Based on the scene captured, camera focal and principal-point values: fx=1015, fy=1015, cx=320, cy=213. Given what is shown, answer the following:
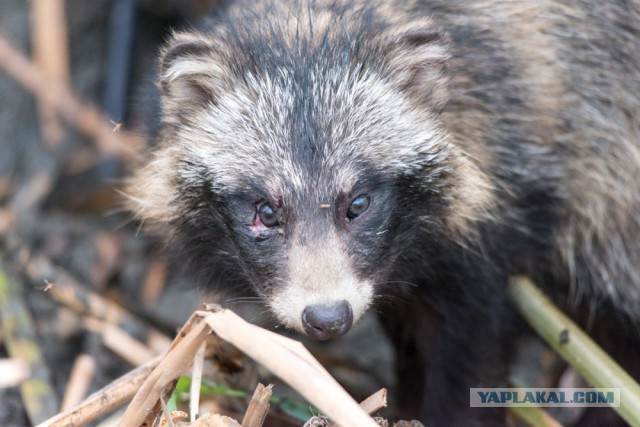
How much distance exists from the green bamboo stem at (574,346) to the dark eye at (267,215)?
4.81 ft

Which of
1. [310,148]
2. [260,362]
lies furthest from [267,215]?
[260,362]

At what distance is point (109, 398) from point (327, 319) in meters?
0.93

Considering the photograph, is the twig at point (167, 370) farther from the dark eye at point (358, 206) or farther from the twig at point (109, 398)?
the dark eye at point (358, 206)

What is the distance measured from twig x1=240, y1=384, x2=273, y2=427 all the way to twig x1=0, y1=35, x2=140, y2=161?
138 inches

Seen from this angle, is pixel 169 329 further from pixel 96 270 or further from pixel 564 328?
pixel 564 328

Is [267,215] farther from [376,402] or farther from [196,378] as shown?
[376,402]

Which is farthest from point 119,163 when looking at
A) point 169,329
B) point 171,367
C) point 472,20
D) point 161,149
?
point 171,367

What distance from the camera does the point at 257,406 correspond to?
350cm

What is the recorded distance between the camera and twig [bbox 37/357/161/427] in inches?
146

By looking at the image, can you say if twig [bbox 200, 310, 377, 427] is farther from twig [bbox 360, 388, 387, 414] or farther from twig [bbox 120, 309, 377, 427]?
twig [bbox 360, 388, 387, 414]

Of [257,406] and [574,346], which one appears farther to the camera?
[574,346]

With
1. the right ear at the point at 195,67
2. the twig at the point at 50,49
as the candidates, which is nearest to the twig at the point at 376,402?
the right ear at the point at 195,67

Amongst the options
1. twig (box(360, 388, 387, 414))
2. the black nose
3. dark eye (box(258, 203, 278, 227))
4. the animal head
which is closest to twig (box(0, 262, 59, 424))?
the animal head

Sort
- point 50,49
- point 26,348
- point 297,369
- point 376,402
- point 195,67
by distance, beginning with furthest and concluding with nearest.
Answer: point 50,49 < point 26,348 < point 195,67 < point 376,402 < point 297,369
